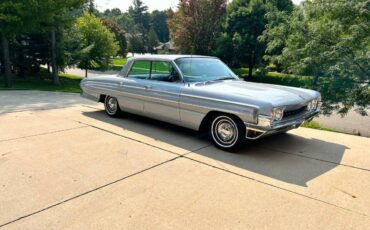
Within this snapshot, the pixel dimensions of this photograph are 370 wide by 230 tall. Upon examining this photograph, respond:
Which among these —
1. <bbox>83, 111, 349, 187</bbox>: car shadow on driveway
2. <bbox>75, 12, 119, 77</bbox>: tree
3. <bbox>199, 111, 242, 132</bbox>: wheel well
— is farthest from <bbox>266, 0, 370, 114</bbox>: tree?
<bbox>75, 12, 119, 77</bbox>: tree

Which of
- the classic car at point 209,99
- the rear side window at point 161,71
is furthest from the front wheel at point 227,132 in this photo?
the rear side window at point 161,71

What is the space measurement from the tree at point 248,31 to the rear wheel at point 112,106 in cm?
2173

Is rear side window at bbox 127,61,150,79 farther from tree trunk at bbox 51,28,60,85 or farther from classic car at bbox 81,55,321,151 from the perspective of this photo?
tree trunk at bbox 51,28,60,85

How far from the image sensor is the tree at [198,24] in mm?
28266

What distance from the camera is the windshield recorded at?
559cm

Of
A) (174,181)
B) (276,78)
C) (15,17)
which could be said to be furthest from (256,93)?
(276,78)

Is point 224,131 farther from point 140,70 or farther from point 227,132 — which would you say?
point 140,70

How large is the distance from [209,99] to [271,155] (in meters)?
1.30

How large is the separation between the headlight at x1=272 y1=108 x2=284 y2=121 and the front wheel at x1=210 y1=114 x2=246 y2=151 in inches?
21.2

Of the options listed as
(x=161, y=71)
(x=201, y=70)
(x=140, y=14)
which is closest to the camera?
(x=201, y=70)

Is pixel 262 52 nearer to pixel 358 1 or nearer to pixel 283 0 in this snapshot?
pixel 283 0

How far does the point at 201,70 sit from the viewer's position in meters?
5.76

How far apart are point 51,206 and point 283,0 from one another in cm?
3051

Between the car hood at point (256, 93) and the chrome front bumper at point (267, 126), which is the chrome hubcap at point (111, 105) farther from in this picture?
the chrome front bumper at point (267, 126)
